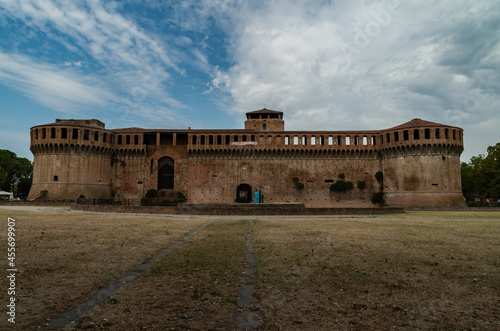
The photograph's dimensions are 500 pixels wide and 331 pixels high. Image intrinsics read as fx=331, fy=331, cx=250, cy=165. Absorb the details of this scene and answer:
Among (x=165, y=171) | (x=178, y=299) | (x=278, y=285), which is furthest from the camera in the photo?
(x=165, y=171)

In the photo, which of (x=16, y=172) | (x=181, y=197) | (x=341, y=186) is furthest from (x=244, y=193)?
(x=16, y=172)

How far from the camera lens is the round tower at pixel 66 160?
40.3 m

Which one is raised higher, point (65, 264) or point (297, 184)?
point (297, 184)

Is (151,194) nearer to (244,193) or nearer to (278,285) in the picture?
(244,193)

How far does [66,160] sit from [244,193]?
73.9ft

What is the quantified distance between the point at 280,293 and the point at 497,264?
540 cm

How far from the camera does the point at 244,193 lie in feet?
144

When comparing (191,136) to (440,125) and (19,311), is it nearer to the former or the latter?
(440,125)

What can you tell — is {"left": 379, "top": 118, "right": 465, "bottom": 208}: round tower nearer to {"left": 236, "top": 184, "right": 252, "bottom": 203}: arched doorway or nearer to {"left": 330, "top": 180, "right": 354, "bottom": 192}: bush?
{"left": 330, "top": 180, "right": 354, "bottom": 192}: bush

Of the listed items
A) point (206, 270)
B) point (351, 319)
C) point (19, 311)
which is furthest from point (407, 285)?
point (19, 311)

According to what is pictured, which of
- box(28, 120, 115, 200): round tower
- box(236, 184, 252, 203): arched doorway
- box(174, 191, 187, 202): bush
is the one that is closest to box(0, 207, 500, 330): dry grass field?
box(174, 191, 187, 202): bush

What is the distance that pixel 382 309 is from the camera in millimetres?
4652

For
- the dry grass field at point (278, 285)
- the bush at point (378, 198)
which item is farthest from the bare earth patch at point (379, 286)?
the bush at point (378, 198)

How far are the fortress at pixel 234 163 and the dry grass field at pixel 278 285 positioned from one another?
1289 inches
